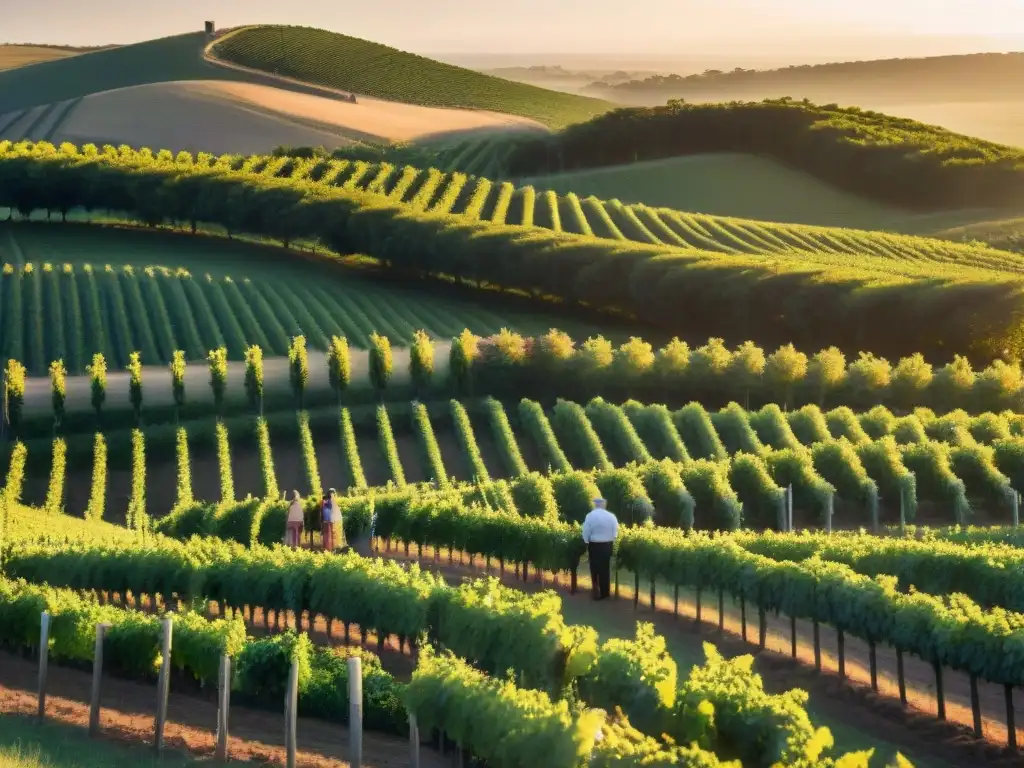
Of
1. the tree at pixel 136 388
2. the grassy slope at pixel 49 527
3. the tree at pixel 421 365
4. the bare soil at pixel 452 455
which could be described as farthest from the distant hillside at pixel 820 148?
the grassy slope at pixel 49 527

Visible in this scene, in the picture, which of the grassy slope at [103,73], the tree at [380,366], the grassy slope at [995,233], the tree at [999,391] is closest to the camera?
the tree at [999,391]

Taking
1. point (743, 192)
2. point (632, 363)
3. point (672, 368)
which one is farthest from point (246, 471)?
point (743, 192)

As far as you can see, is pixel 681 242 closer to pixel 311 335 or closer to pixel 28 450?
pixel 311 335

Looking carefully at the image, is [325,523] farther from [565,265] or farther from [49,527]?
[565,265]

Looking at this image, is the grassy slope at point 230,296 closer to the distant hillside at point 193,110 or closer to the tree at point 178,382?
the tree at point 178,382

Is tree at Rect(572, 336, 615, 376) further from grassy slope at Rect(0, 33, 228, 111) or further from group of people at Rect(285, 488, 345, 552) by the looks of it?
grassy slope at Rect(0, 33, 228, 111)
